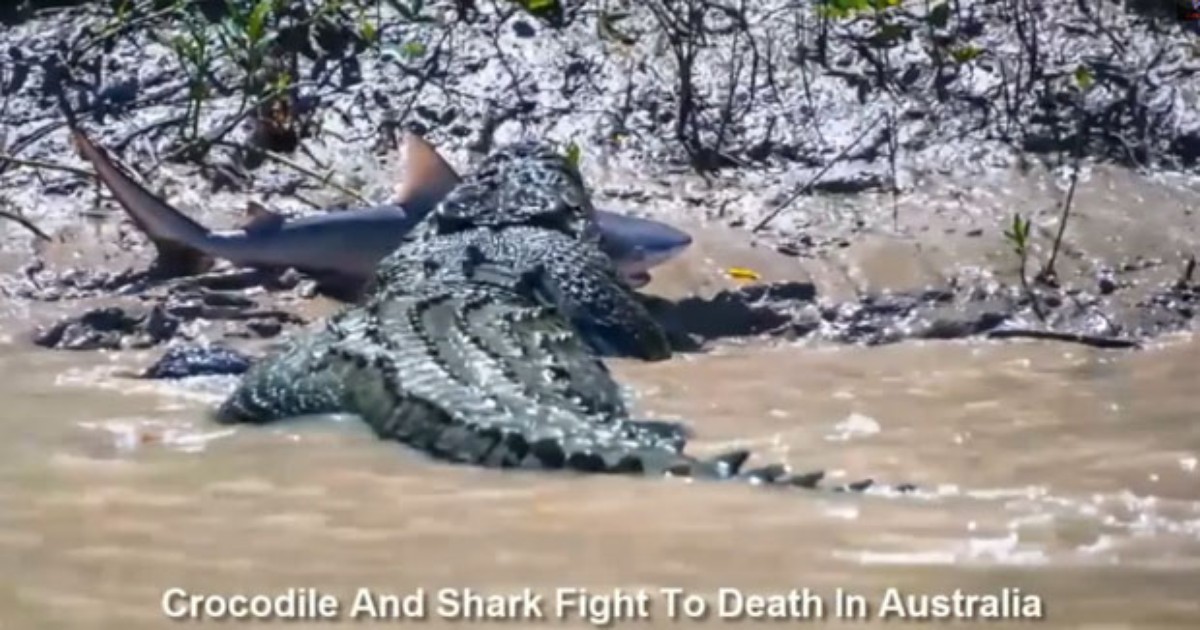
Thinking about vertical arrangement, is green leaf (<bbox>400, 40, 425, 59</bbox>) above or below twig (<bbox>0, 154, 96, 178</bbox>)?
above

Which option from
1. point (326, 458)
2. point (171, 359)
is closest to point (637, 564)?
point (326, 458)

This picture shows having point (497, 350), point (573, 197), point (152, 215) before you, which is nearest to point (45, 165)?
point (152, 215)

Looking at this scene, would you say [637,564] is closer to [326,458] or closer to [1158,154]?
[326,458]

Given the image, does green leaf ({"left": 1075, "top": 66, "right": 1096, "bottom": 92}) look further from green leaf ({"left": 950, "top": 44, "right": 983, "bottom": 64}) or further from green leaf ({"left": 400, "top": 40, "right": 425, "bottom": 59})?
green leaf ({"left": 400, "top": 40, "right": 425, "bottom": 59})

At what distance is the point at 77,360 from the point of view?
6375 mm

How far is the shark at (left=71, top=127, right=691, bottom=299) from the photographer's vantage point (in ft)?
22.9

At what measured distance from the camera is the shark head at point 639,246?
6961 mm

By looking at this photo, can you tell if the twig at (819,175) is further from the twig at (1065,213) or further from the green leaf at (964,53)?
the twig at (1065,213)

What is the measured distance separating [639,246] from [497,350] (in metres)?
1.65

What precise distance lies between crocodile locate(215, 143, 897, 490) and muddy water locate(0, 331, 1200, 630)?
0.28ft

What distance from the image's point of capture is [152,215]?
700 centimetres

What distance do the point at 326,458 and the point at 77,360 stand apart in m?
1.63

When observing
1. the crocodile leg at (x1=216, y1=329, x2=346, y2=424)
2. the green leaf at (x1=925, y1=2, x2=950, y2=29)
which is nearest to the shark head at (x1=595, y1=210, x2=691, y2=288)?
the crocodile leg at (x1=216, y1=329, x2=346, y2=424)

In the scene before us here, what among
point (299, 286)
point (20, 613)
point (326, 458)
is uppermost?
point (299, 286)
